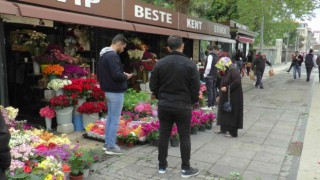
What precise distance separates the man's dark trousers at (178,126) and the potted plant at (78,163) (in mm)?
973

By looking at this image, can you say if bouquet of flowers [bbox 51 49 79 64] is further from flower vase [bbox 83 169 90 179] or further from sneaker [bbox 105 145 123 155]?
flower vase [bbox 83 169 90 179]

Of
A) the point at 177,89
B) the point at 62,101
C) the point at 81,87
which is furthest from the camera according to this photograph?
the point at 81,87

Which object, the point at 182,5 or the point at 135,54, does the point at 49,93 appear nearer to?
the point at 135,54

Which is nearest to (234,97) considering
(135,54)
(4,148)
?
(135,54)

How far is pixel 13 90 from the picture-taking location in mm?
7402

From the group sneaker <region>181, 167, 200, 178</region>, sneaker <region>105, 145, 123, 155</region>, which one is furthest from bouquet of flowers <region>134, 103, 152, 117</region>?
sneaker <region>181, 167, 200, 178</region>

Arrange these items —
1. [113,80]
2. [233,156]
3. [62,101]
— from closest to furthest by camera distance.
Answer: [113,80] < [233,156] < [62,101]

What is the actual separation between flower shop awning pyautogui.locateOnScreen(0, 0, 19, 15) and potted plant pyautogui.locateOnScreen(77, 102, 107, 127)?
92.3 inches

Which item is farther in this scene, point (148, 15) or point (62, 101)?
point (148, 15)

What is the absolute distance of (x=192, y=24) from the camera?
11.7m

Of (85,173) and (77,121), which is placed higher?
(77,121)

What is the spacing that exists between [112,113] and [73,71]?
2.37m

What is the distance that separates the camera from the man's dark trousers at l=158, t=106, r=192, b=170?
4246 mm

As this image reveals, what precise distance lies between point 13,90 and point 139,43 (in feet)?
12.7
